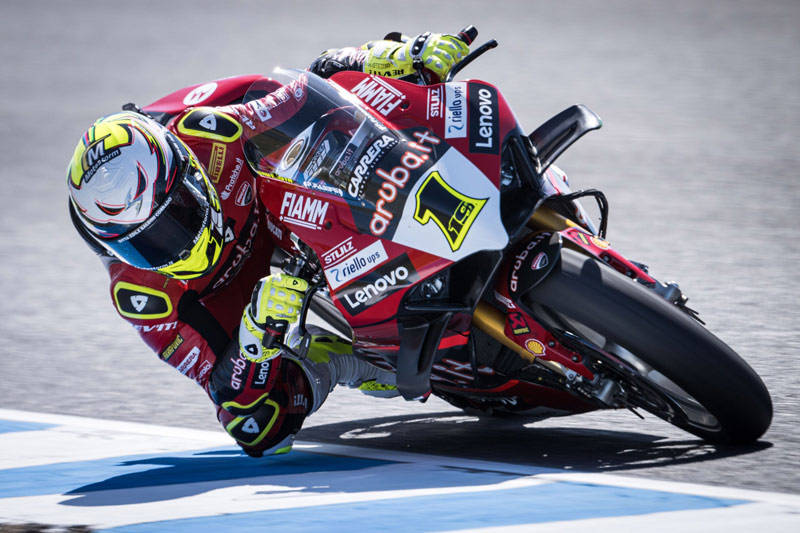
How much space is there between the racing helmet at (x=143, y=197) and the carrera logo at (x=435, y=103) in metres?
0.90

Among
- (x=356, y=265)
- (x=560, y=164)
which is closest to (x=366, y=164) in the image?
(x=356, y=265)

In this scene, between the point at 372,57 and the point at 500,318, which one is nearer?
→ the point at 500,318

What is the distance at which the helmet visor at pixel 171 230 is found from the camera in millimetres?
4023

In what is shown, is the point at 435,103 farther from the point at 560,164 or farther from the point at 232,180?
the point at 560,164

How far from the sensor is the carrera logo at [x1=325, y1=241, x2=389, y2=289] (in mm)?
3668

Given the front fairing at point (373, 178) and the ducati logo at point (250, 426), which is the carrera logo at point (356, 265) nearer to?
the front fairing at point (373, 178)

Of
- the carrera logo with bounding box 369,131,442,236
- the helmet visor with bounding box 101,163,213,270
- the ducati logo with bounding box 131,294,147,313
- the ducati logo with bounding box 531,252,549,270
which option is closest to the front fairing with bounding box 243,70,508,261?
the carrera logo with bounding box 369,131,442,236

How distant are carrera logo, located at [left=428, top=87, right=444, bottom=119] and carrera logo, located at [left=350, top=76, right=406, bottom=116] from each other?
96mm

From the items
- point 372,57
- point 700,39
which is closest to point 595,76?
point 700,39

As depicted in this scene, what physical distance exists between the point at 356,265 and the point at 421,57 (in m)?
1.00

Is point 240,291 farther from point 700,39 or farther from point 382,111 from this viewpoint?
point 700,39

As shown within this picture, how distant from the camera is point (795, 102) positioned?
9617 millimetres

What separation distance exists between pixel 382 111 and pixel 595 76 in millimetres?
7811

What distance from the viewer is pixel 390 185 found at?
3.62m
